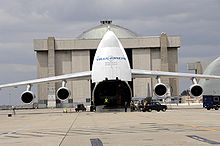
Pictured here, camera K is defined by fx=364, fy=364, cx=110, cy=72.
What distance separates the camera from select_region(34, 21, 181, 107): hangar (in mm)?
78562

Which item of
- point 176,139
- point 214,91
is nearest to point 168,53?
point 214,91

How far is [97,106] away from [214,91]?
7473 centimetres

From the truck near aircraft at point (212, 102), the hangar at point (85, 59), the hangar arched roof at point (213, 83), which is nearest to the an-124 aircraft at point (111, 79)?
the truck near aircraft at point (212, 102)

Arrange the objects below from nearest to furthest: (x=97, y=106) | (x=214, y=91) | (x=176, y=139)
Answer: (x=176, y=139)
(x=97, y=106)
(x=214, y=91)

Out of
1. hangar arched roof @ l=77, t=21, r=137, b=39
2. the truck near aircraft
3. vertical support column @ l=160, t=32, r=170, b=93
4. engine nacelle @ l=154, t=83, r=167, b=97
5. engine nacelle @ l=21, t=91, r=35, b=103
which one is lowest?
the truck near aircraft

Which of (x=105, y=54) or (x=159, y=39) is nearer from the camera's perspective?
(x=105, y=54)

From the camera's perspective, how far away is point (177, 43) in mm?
81000

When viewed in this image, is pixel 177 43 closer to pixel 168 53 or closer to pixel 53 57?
pixel 168 53

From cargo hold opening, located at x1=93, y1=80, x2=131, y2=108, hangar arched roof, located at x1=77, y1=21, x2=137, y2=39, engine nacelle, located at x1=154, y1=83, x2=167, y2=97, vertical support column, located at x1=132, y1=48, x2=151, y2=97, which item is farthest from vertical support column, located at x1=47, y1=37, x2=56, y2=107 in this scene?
engine nacelle, located at x1=154, y1=83, x2=167, y2=97

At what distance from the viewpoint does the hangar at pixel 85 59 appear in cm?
7856

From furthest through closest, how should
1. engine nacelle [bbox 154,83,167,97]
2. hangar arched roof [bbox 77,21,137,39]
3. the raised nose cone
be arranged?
hangar arched roof [bbox 77,21,137,39] < engine nacelle [bbox 154,83,167,97] < the raised nose cone

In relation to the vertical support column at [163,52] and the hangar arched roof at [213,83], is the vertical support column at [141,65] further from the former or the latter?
the hangar arched roof at [213,83]

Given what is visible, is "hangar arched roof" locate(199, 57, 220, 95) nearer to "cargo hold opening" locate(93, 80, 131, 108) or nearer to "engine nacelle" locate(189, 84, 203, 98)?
"engine nacelle" locate(189, 84, 203, 98)

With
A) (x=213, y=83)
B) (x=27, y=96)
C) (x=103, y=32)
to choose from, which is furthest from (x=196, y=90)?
(x=213, y=83)
